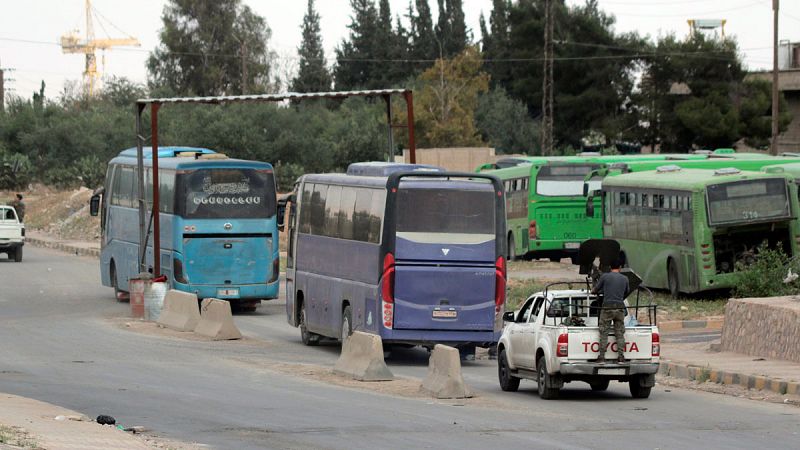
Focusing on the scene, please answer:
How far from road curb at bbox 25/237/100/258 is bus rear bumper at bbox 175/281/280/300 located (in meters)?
24.6

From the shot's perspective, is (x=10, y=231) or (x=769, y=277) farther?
(x=10, y=231)

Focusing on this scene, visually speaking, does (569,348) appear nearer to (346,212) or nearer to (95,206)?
(346,212)

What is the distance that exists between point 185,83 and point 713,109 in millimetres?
41476

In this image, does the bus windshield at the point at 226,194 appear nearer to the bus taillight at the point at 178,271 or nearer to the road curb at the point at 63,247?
the bus taillight at the point at 178,271

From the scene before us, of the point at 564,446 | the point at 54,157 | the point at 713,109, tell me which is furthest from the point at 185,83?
the point at 564,446

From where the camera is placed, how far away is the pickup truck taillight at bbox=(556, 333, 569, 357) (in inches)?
685

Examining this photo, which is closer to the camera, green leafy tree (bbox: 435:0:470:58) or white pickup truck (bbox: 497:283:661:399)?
white pickup truck (bbox: 497:283:661:399)

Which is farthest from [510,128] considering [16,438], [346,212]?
[16,438]

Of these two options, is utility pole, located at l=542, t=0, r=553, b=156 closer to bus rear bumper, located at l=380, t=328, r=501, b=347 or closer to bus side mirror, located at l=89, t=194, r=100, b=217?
bus side mirror, located at l=89, t=194, r=100, b=217

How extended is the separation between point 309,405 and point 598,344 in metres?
3.54

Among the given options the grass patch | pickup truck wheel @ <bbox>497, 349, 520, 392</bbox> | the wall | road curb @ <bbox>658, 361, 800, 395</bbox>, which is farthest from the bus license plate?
the grass patch

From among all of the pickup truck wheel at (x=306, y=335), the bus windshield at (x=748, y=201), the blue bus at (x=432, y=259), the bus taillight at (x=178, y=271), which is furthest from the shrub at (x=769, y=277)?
the bus taillight at (x=178, y=271)

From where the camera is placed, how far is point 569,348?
57.2ft

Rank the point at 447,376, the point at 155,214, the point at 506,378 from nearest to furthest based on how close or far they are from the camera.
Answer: the point at 447,376
the point at 506,378
the point at 155,214
